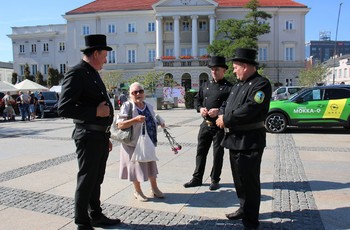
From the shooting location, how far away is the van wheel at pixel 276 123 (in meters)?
12.9

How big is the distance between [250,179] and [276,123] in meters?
9.46

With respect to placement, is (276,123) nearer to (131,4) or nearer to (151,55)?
(151,55)

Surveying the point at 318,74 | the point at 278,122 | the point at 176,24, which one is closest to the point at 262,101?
the point at 278,122

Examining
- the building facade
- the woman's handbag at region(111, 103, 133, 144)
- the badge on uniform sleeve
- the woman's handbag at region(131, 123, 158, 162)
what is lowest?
the woman's handbag at region(131, 123, 158, 162)

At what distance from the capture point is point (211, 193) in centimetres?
554

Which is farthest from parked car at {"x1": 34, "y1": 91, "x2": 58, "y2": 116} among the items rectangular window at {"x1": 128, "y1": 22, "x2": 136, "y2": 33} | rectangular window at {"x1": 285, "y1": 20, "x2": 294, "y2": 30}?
rectangular window at {"x1": 285, "y1": 20, "x2": 294, "y2": 30}

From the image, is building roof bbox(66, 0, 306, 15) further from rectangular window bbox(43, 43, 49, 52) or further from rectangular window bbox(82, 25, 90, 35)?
rectangular window bbox(43, 43, 49, 52)

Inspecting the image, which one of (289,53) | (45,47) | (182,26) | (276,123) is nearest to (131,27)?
(182,26)

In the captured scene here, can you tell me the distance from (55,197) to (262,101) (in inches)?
133

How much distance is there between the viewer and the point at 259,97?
149 inches

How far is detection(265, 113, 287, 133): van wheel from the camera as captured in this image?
1287 cm

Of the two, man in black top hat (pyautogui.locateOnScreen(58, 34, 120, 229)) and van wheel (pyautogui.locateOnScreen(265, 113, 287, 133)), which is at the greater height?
man in black top hat (pyautogui.locateOnScreen(58, 34, 120, 229))

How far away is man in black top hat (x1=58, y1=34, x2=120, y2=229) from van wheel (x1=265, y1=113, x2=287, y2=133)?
32.3ft

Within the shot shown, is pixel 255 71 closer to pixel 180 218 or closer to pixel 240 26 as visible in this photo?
pixel 180 218
